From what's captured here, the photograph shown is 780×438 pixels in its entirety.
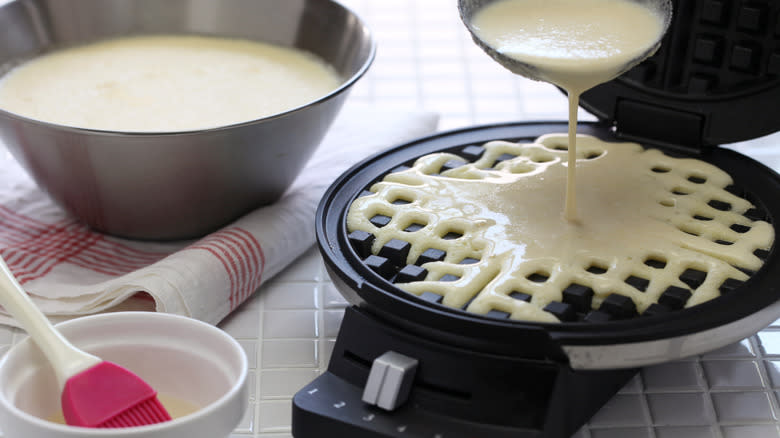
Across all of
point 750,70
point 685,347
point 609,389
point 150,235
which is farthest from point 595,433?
point 150,235

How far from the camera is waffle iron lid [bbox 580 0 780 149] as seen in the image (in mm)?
1550

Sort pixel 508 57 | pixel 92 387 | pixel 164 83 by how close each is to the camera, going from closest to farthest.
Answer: pixel 92 387 → pixel 508 57 → pixel 164 83

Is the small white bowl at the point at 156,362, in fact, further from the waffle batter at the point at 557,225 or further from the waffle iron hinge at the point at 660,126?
the waffle iron hinge at the point at 660,126

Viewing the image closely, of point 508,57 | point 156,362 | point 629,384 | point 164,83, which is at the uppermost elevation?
point 508,57

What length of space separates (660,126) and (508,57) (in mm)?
428

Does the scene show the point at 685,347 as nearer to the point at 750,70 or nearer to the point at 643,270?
the point at 643,270

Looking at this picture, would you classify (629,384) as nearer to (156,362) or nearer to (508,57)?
(508,57)

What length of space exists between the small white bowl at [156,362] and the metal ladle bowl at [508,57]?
1.75 feet

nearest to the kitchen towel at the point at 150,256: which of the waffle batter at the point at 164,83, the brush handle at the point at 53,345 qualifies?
the waffle batter at the point at 164,83

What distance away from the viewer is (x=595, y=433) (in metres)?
1.30

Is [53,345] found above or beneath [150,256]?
above

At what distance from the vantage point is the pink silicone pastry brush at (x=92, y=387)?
1115mm

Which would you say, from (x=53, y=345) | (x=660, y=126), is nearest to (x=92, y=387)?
(x=53, y=345)

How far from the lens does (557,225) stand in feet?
4.69
